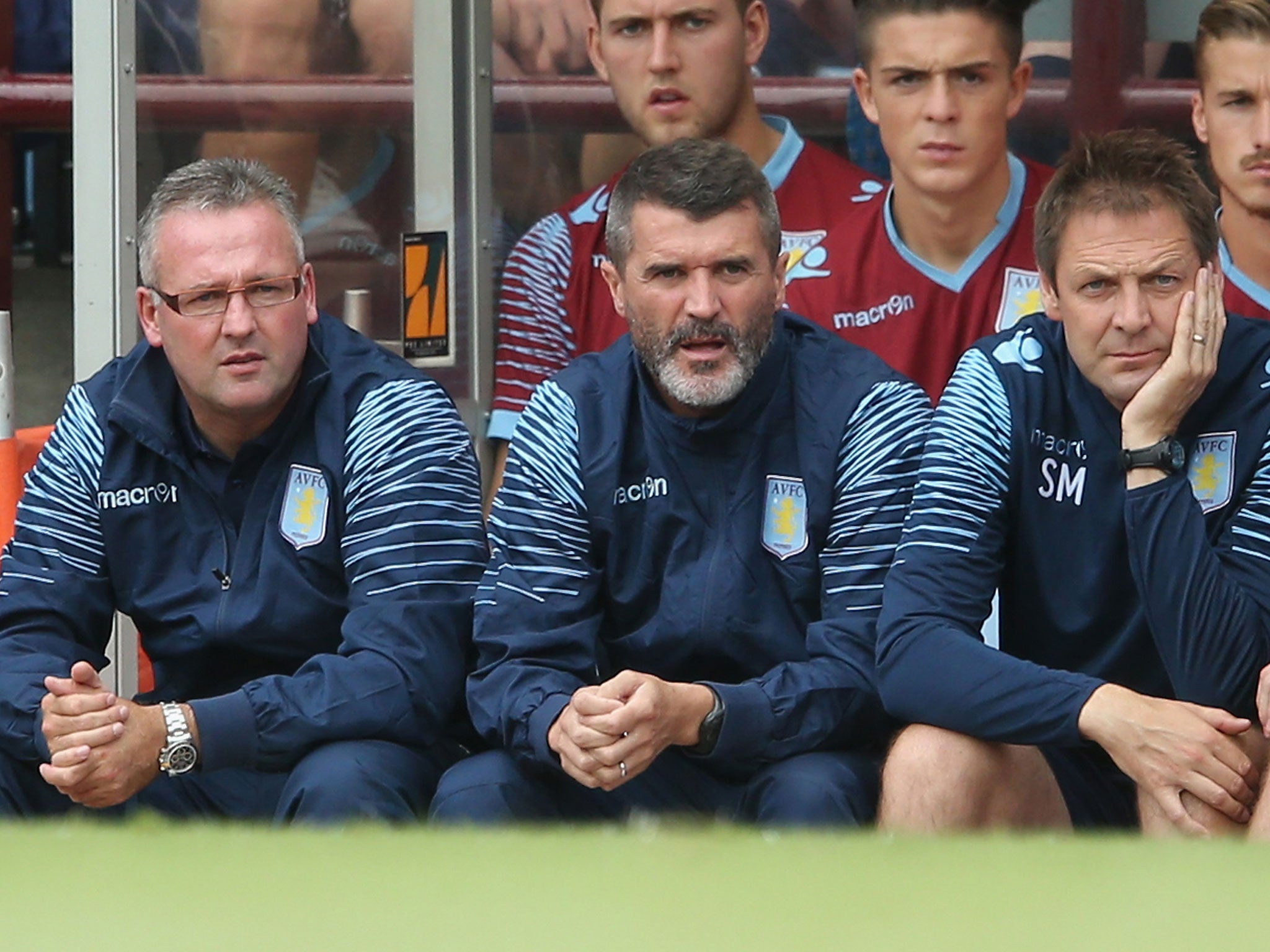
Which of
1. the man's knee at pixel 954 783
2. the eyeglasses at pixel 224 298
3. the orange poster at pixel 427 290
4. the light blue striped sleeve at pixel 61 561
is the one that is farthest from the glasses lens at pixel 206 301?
the man's knee at pixel 954 783

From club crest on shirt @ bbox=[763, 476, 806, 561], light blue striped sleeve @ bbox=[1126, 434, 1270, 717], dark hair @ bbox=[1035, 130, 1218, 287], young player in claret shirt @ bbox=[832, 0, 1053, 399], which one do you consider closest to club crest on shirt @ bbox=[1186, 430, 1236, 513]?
light blue striped sleeve @ bbox=[1126, 434, 1270, 717]

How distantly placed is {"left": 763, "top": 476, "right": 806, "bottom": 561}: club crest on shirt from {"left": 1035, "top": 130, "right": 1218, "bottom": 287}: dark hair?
19.2 inches

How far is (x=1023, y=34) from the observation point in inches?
149

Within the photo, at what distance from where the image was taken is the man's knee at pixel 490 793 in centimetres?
272

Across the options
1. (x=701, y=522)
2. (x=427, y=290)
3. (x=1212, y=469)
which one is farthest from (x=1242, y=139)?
(x=427, y=290)

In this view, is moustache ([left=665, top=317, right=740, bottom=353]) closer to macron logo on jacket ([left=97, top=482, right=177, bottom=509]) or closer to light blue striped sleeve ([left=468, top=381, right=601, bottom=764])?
light blue striped sleeve ([left=468, top=381, right=601, bottom=764])

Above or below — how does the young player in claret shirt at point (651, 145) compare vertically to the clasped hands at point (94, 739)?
above

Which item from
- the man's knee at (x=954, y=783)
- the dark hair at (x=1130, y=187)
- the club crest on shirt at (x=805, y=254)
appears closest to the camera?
the man's knee at (x=954, y=783)

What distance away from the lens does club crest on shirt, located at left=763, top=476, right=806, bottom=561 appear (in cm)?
289

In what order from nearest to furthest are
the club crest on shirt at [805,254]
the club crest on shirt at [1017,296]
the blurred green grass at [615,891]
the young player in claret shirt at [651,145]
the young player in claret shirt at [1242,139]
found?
the blurred green grass at [615,891], the young player in claret shirt at [1242,139], the club crest on shirt at [1017,296], the club crest on shirt at [805,254], the young player in claret shirt at [651,145]

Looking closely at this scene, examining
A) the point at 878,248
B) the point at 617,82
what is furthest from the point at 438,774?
the point at 617,82

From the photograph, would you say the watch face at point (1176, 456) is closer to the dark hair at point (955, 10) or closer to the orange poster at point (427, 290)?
the dark hair at point (955, 10)

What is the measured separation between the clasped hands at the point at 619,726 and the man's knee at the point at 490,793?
9cm

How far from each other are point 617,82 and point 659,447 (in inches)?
50.1
